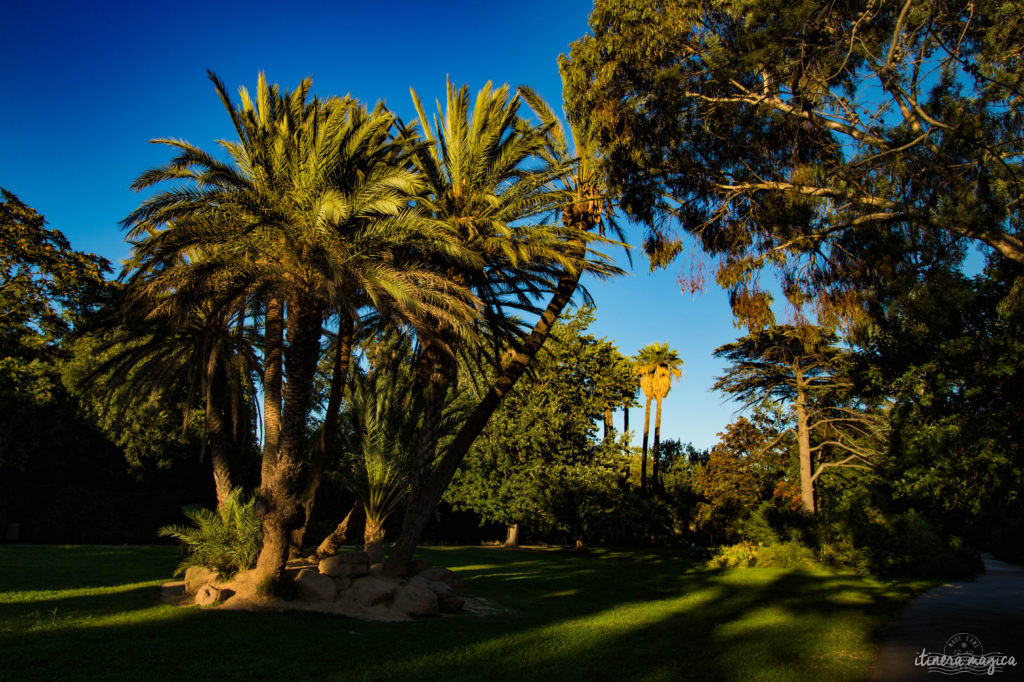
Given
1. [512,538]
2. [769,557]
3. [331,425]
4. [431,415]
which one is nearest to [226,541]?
[331,425]

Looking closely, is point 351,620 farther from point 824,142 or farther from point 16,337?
point 16,337

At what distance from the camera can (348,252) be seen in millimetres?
11164

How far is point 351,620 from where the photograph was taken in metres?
10.1

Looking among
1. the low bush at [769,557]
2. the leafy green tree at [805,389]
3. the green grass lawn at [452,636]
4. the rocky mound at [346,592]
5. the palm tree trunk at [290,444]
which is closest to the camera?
the green grass lawn at [452,636]

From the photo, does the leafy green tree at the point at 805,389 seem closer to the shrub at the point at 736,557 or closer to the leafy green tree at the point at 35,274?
the shrub at the point at 736,557

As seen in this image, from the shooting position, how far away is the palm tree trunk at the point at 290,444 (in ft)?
35.7

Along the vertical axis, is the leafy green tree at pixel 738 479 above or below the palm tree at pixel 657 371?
below

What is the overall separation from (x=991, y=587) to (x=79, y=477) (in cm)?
3490

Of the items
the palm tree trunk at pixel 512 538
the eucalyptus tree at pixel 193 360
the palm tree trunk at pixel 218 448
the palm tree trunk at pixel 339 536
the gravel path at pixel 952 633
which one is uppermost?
the eucalyptus tree at pixel 193 360

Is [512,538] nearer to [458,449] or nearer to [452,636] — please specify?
[458,449]

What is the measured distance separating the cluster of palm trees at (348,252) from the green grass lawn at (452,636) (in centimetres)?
242

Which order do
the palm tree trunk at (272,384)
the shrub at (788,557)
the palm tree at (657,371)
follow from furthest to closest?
the palm tree at (657,371), the shrub at (788,557), the palm tree trunk at (272,384)

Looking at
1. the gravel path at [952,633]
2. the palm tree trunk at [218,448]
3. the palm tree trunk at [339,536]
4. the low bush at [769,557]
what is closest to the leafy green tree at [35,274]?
the palm tree trunk at [218,448]

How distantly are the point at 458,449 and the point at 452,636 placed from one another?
Answer: 14.5 feet
